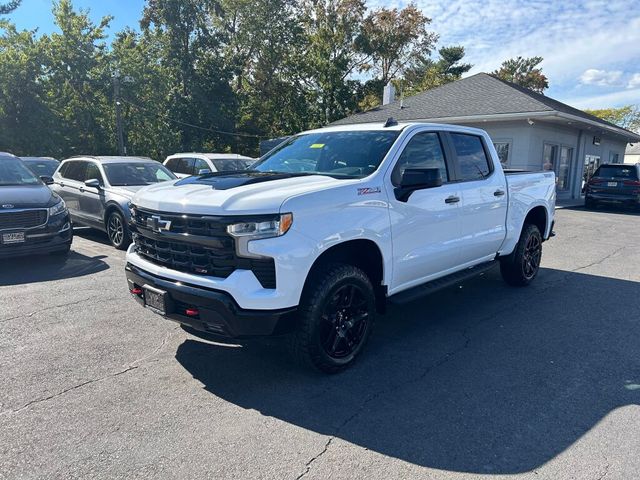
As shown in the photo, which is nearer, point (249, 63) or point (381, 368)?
point (381, 368)

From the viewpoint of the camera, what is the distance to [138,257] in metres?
4.03

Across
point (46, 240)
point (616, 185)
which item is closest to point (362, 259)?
point (46, 240)

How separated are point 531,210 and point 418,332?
289cm

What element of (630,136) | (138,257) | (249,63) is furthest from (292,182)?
(249,63)

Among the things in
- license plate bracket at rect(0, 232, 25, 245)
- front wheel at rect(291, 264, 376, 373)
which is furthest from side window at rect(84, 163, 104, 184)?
front wheel at rect(291, 264, 376, 373)

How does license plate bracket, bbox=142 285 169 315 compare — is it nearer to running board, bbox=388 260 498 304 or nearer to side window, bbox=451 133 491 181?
running board, bbox=388 260 498 304

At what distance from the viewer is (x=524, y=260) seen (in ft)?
20.9

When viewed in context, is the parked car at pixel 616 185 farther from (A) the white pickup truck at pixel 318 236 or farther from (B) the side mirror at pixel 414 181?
(B) the side mirror at pixel 414 181

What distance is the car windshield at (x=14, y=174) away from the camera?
25.1ft

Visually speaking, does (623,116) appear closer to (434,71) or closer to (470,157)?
(434,71)

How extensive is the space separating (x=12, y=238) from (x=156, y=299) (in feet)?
14.9

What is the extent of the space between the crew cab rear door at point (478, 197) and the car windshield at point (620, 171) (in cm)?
1451

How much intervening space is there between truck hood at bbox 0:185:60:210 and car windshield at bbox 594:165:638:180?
1801 centimetres

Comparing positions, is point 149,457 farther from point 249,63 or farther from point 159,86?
point 249,63
